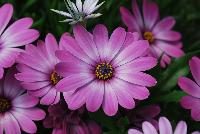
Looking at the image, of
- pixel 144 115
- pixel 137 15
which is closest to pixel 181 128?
pixel 144 115

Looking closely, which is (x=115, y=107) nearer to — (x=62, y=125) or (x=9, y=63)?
(x=62, y=125)

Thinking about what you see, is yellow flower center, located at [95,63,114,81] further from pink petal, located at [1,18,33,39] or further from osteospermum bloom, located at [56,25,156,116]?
pink petal, located at [1,18,33,39]

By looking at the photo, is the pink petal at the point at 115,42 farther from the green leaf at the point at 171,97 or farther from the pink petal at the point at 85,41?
the green leaf at the point at 171,97

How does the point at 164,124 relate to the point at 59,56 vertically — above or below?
below

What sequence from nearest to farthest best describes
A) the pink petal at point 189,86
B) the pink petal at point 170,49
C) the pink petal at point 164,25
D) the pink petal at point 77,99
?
the pink petal at point 77,99 → the pink petal at point 189,86 → the pink petal at point 170,49 → the pink petal at point 164,25

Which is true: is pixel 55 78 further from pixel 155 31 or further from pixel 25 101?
pixel 155 31

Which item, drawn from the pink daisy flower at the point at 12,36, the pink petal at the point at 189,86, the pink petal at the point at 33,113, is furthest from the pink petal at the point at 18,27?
the pink petal at the point at 189,86

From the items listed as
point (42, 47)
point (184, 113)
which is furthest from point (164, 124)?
point (42, 47)
